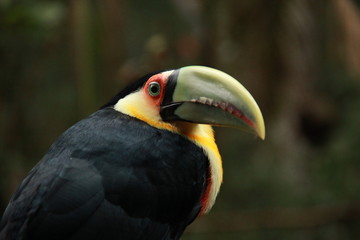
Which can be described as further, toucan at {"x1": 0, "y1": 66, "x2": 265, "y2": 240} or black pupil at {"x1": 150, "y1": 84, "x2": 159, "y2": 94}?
black pupil at {"x1": 150, "y1": 84, "x2": 159, "y2": 94}

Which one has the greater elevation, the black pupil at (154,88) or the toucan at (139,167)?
the black pupil at (154,88)

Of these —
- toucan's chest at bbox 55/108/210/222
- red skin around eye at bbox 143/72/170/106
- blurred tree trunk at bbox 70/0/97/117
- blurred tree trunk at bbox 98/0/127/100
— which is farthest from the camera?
blurred tree trunk at bbox 98/0/127/100

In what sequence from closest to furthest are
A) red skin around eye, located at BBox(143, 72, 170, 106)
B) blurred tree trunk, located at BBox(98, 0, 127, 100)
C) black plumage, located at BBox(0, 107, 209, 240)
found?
1. black plumage, located at BBox(0, 107, 209, 240)
2. red skin around eye, located at BBox(143, 72, 170, 106)
3. blurred tree trunk, located at BBox(98, 0, 127, 100)

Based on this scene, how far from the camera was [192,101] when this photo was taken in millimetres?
3113

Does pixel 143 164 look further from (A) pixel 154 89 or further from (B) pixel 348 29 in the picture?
(B) pixel 348 29

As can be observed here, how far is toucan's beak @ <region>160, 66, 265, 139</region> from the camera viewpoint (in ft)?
9.88

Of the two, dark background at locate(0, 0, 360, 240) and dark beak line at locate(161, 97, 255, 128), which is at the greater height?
dark beak line at locate(161, 97, 255, 128)

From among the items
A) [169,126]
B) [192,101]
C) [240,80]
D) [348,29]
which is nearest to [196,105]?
[192,101]

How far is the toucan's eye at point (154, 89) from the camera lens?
3232mm

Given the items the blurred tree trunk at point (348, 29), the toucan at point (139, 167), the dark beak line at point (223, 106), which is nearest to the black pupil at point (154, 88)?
the toucan at point (139, 167)

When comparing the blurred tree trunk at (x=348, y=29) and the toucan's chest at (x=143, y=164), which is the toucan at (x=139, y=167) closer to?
the toucan's chest at (x=143, y=164)

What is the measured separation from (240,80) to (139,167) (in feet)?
9.29

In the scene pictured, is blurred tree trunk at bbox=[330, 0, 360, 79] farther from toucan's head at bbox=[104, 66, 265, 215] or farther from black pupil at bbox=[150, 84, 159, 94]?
black pupil at bbox=[150, 84, 159, 94]

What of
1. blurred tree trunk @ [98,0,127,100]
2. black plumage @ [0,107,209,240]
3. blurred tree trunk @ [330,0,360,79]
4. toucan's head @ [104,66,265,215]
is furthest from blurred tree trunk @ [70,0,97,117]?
blurred tree trunk @ [330,0,360,79]
